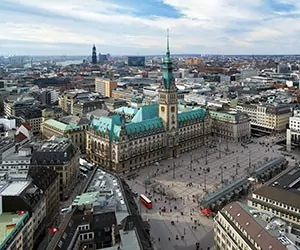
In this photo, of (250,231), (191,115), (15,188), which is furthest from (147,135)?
(250,231)

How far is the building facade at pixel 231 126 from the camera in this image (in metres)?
167

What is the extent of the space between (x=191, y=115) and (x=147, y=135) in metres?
27.7

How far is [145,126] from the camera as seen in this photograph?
441ft

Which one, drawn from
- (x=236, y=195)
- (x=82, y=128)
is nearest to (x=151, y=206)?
(x=236, y=195)

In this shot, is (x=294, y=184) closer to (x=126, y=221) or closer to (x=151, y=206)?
(x=151, y=206)

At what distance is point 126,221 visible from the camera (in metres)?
66.9

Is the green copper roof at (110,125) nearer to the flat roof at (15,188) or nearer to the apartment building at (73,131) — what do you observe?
the apartment building at (73,131)

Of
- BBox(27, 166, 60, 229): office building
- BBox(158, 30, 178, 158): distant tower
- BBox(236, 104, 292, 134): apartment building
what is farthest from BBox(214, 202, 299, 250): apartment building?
BBox(236, 104, 292, 134): apartment building

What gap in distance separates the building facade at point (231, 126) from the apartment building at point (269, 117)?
11604 mm

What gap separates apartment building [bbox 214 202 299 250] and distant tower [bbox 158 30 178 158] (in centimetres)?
6930

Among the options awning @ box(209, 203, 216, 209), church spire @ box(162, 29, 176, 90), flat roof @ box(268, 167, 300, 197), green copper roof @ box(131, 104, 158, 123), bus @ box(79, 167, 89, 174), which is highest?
church spire @ box(162, 29, 176, 90)

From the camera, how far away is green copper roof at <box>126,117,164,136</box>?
425ft

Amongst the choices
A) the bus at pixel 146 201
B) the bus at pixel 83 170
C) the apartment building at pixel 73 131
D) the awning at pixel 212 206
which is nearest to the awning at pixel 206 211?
the awning at pixel 212 206

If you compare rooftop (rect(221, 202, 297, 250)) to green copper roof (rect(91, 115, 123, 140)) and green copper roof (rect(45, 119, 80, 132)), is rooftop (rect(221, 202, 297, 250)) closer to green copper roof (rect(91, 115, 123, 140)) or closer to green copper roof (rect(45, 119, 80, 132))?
green copper roof (rect(91, 115, 123, 140))
